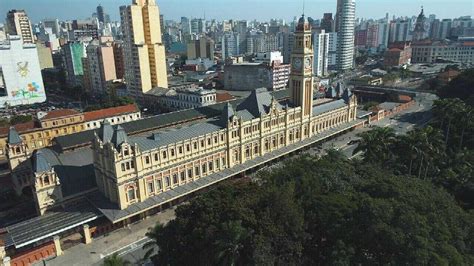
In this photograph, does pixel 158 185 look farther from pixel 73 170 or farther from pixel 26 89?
pixel 26 89

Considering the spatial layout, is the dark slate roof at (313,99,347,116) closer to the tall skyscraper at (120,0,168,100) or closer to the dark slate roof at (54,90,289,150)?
the dark slate roof at (54,90,289,150)

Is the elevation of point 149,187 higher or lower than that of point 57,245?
higher

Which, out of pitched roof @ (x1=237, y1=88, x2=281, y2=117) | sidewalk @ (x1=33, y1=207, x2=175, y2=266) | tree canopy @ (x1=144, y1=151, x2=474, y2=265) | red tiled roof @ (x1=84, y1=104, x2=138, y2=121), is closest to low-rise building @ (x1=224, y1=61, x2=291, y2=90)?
red tiled roof @ (x1=84, y1=104, x2=138, y2=121)

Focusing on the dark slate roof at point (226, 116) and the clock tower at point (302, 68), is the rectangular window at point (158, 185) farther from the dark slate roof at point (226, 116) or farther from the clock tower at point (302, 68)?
the clock tower at point (302, 68)

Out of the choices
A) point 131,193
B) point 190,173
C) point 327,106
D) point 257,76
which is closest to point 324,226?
point 190,173

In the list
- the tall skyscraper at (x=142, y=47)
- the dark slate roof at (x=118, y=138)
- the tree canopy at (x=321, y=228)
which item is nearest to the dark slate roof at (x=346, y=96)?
the tree canopy at (x=321, y=228)

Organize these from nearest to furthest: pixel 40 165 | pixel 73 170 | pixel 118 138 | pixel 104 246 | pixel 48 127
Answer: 1. pixel 104 246
2. pixel 118 138
3. pixel 40 165
4. pixel 73 170
5. pixel 48 127
